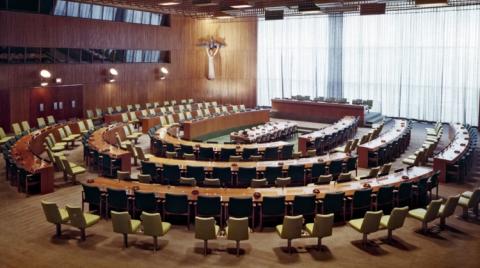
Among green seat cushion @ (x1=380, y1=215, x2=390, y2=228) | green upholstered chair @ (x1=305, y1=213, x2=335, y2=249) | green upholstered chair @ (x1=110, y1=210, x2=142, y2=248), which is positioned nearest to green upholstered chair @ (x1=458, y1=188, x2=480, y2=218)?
green seat cushion @ (x1=380, y1=215, x2=390, y2=228)

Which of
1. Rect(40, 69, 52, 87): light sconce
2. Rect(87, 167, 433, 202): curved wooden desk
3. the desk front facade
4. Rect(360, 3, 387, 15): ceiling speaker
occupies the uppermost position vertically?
Rect(360, 3, 387, 15): ceiling speaker

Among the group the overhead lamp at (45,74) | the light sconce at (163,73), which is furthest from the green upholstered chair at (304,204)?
the light sconce at (163,73)

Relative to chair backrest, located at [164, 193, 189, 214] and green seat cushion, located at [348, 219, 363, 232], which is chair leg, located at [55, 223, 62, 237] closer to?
chair backrest, located at [164, 193, 189, 214]

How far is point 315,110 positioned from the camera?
92.8 feet

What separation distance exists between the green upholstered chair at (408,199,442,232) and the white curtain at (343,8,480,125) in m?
17.7

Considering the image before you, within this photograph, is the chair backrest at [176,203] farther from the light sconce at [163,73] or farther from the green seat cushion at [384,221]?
the light sconce at [163,73]

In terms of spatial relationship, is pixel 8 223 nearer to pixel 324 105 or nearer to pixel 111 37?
pixel 111 37

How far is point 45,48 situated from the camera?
22703 mm

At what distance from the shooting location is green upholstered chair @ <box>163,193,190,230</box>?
35.3 feet

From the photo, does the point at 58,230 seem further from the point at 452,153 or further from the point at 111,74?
the point at 111,74

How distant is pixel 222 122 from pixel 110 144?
28.1 feet

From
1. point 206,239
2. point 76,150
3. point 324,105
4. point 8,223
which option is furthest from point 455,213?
point 324,105

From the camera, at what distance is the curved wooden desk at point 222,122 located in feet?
73.8

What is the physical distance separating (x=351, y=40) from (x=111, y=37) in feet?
47.1
